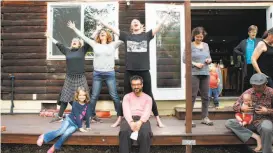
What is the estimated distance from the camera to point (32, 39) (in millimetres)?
6555

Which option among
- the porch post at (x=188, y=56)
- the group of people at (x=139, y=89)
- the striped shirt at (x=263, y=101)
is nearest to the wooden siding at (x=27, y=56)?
the group of people at (x=139, y=89)

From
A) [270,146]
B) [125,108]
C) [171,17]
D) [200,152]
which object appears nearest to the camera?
[270,146]

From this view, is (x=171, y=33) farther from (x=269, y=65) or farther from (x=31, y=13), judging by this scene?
(x=31, y=13)

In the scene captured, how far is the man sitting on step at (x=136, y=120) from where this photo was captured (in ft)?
13.1

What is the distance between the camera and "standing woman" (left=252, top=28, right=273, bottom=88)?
428 cm

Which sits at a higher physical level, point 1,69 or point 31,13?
point 31,13

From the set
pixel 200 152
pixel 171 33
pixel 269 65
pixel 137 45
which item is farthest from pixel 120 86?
pixel 269 65

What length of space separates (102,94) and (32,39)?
1.88m

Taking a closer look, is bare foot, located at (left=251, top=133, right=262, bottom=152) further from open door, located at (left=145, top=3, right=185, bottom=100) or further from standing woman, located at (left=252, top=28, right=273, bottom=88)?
open door, located at (left=145, top=3, right=185, bottom=100)

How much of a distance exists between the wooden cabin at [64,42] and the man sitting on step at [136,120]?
1.87 meters

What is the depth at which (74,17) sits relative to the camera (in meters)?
6.48

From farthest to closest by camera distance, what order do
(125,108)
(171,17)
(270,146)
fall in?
(171,17) → (125,108) → (270,146)

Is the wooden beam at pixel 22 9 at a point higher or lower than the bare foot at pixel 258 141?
higher

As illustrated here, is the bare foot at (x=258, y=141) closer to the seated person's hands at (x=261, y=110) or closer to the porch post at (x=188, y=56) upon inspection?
the seated person's hands at (x=261, y=110)
